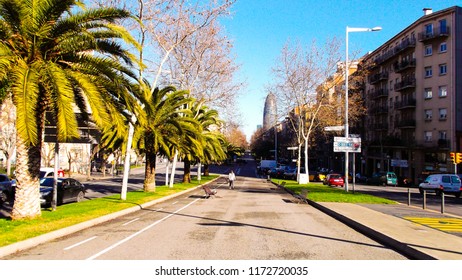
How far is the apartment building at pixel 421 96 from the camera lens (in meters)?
50.9

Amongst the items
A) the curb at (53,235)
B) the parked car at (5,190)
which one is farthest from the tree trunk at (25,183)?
the parked car at (5,190)

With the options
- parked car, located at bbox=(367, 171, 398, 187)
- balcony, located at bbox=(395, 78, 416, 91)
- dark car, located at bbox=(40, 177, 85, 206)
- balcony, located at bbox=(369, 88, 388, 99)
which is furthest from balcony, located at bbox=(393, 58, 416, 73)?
dark car, located at bbox=(40, 177, 85, 206)

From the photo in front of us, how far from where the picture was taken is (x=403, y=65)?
196ft

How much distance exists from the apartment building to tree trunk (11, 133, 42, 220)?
44.8m

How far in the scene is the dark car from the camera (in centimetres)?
1960

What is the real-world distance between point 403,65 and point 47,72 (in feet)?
189

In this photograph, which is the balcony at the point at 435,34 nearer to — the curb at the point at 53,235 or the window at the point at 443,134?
the window at the point at 443,134

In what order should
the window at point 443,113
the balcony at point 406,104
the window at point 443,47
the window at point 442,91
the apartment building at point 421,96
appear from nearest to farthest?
the apartment building at point 421,96 < the window at point 442,91 < the window at point 443,113 < the window at point 443,47 < the balcony at point 406,104

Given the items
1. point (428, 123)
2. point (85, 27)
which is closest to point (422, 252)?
point (85, 27)

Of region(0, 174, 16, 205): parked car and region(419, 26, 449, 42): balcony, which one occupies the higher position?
region(419, 26, 449, 42): balcony

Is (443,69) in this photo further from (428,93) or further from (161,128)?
(161,128)

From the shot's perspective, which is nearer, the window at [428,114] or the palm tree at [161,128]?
the palm tree at [161,128]

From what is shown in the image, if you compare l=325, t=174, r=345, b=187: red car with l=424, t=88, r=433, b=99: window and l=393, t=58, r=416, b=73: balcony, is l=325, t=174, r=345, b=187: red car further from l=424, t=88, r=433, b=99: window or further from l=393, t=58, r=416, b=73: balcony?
l=393, t=58, r=416, b=73: balcony

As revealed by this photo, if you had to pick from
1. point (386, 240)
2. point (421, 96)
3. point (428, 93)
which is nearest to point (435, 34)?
point (428, 93)
